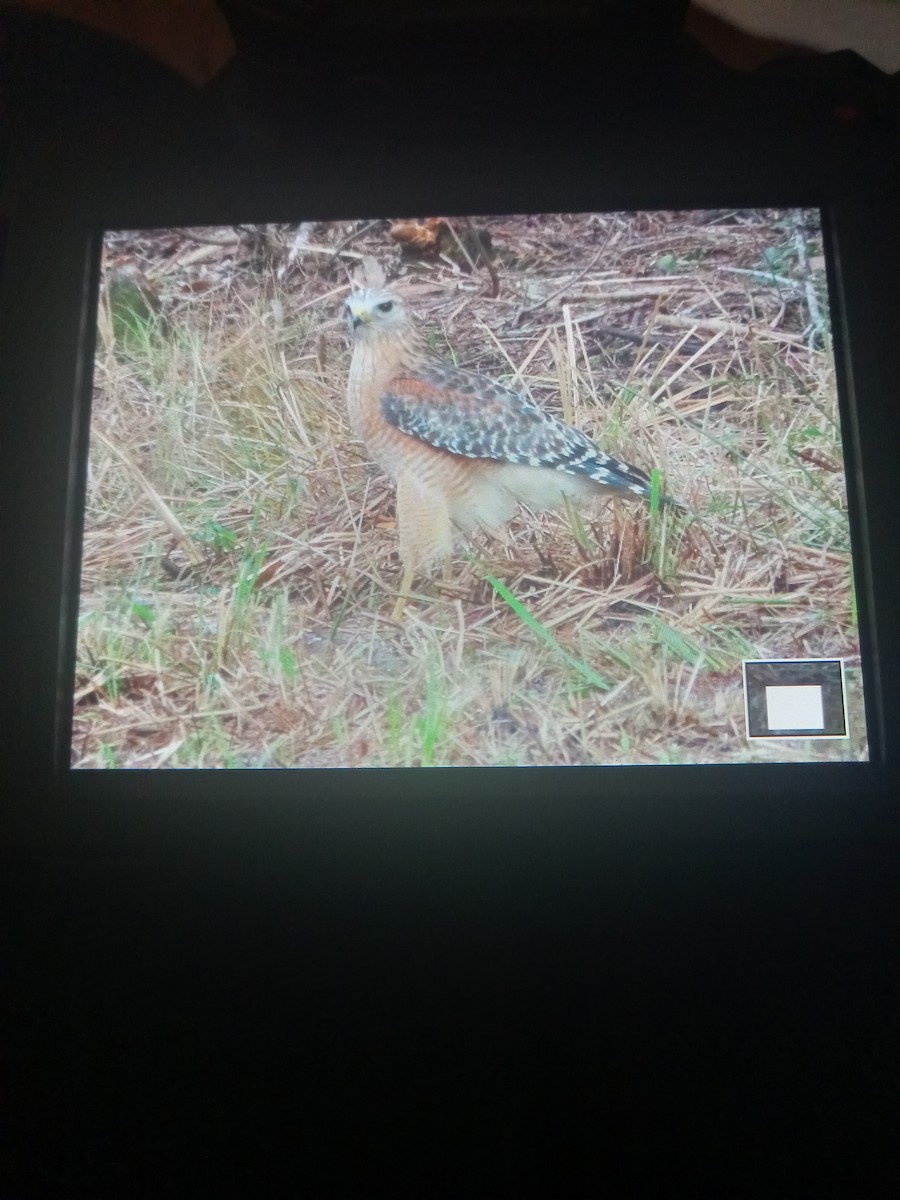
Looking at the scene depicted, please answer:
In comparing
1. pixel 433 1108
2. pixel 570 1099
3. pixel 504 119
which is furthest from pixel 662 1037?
pixel 504 119

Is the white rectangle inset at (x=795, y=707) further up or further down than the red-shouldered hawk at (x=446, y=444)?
further down

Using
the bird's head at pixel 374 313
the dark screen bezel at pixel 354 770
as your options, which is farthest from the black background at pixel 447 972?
the bird's head at pixel 374 313

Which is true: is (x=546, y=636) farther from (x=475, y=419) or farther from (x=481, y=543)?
(x=475, y=419)

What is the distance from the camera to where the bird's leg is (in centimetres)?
115

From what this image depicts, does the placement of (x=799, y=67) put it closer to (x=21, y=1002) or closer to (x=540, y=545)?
(x=540, y=545)

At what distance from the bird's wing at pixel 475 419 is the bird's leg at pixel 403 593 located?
18 centimetres

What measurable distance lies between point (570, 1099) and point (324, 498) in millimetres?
849

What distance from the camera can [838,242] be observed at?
3.86ft

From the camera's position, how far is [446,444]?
1.18m

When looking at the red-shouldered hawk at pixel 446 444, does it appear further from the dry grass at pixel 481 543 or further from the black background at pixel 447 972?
the black background at pixel 447 972

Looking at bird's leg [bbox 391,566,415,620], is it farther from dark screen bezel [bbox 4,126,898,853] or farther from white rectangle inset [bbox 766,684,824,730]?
white rectangle inset [bbox 766,684,824,730]

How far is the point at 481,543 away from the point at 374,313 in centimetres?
36

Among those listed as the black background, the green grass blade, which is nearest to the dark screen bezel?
the black background

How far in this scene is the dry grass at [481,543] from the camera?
1.12m
